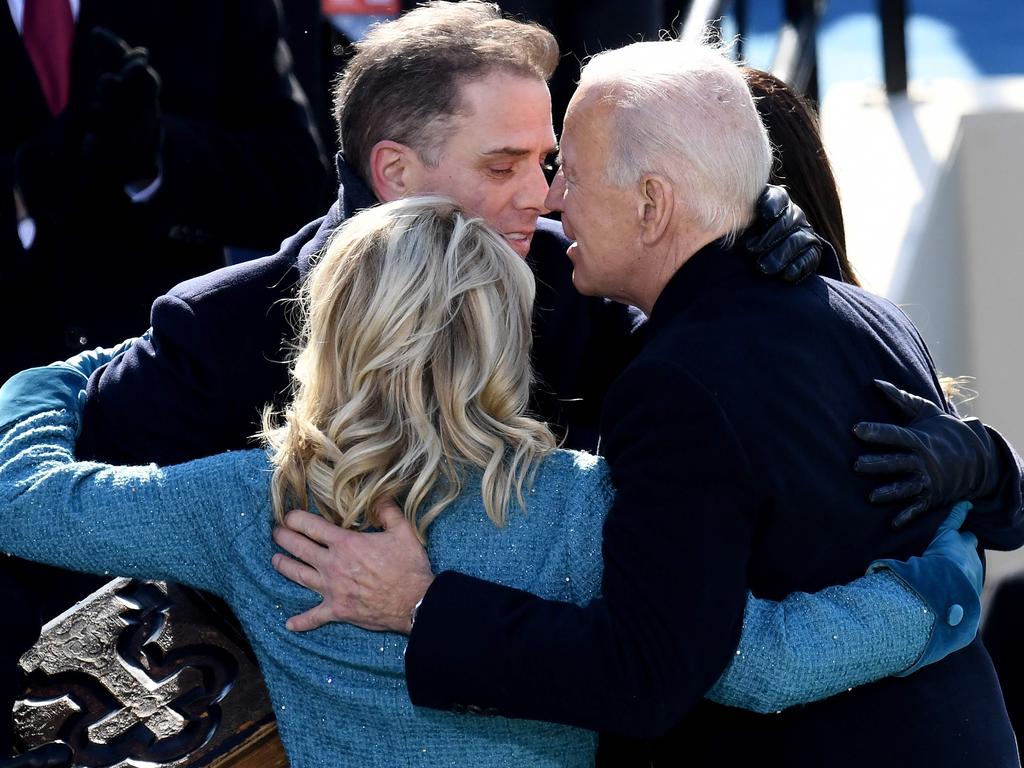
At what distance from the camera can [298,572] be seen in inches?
72.1

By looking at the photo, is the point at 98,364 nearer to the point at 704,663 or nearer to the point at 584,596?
the point at 584,596

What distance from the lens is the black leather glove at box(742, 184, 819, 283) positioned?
1909 millimetres

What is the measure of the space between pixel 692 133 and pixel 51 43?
5.09 feet

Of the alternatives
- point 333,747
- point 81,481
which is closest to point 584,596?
point 333,747

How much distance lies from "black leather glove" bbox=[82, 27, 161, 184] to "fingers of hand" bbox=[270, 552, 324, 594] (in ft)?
4.03

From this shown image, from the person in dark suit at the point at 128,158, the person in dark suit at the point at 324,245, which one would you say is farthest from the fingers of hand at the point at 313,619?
the person in dark suit at the point at 128,158

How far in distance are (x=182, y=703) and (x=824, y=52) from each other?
6.57 m

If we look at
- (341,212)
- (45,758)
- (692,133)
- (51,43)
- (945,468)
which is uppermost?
(692,133)

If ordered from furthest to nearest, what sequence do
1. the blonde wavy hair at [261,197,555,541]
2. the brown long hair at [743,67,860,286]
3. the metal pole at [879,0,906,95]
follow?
the metal pole at [879,0,906,95] < the brown long hair at [743,67,860,286] < the blonde wavy hair at [261,197,555,541]

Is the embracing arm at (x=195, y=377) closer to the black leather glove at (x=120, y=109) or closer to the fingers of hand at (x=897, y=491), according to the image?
the black leather glove at (x=120, y=109)

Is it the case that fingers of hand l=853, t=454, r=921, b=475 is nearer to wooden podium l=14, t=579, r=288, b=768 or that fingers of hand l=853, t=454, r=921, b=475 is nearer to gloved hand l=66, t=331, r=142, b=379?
wooden podium l=14, t=579, r=288, b=768

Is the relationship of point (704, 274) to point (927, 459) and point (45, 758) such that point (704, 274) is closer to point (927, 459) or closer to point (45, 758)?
point (927, 459)

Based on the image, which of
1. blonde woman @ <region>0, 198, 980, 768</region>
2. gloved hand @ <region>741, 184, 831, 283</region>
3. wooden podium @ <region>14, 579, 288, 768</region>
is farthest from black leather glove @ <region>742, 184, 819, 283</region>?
wooden podium @ <region>14, 579, 288, 768</region>

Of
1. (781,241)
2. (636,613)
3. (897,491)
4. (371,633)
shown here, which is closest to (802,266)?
(781,241)
